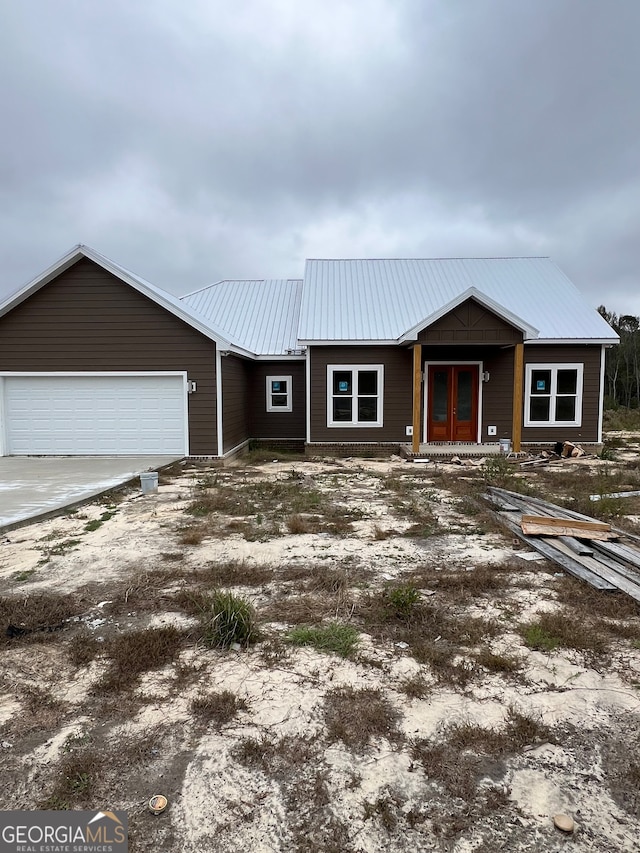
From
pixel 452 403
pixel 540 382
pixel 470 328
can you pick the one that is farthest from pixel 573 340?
pixel 452 403

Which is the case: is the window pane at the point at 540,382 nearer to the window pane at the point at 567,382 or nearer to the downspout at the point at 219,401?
the window pane at the point at 567,382

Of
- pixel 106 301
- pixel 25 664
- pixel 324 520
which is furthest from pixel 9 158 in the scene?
pixel 25 664

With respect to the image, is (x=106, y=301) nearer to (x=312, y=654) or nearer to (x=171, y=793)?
(x=312, y=654)

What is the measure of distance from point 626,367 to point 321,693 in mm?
39259

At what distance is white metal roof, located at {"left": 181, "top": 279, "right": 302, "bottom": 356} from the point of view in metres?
16.8

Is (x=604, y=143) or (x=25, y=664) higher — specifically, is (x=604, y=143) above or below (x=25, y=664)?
above

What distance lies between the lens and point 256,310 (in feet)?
61.4

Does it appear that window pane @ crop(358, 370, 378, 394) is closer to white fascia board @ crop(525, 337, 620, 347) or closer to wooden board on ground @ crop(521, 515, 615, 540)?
white fascia board @ crop(525, 337, 620, 347)

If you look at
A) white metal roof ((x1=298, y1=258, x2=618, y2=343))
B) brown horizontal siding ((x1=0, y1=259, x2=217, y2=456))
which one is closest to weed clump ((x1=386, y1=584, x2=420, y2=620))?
brown horizontal siding ((x1=0, y1=259, x2=217, y2=456))

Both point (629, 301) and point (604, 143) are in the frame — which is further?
point (629, 301)

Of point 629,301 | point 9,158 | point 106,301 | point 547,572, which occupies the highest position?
point 9,158

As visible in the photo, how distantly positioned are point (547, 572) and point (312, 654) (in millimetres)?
2724

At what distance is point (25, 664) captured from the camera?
10.7ft

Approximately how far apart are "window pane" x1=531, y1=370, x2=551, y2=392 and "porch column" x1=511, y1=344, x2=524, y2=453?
889 mm
